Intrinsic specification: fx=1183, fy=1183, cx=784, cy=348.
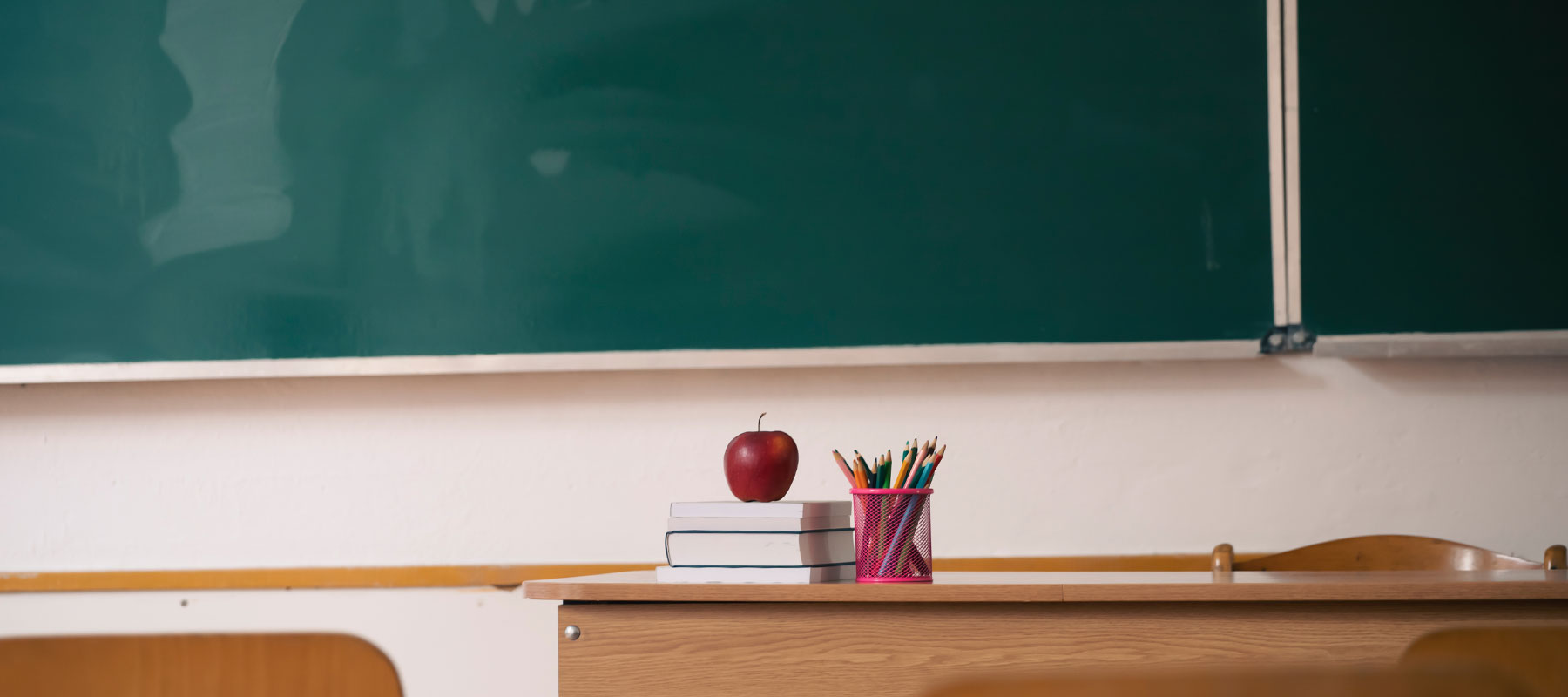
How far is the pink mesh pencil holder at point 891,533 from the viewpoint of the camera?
4.56 feet

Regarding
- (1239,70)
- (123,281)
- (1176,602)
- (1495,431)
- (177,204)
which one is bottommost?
(1176,602)

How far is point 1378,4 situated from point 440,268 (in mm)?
1812

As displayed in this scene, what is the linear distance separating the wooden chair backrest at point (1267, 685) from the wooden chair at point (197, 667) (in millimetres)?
466

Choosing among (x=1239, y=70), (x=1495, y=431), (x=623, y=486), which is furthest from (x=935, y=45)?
(x=1495, y=431)

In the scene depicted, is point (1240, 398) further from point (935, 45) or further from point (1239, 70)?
point (935, 45)

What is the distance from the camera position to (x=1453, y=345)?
2090 millimetres

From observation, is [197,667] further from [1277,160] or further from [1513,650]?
[1277,160]

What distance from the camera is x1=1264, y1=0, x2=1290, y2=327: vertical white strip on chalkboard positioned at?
2.14 metres

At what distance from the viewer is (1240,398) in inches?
86.2

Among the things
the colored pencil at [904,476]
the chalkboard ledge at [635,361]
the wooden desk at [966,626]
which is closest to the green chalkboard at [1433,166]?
the chalkboard ledge at [635,361]

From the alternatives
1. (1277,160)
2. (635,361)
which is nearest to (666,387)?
(635,361)

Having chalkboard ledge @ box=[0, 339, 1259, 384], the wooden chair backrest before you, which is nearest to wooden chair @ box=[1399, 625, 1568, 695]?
the wooden chair backrest

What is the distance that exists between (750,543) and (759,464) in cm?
A: 10

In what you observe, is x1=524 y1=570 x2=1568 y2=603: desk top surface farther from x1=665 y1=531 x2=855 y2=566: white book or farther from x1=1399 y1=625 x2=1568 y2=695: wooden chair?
x1=1399 y1=625 x2=1568 y2=695: wooden chair
